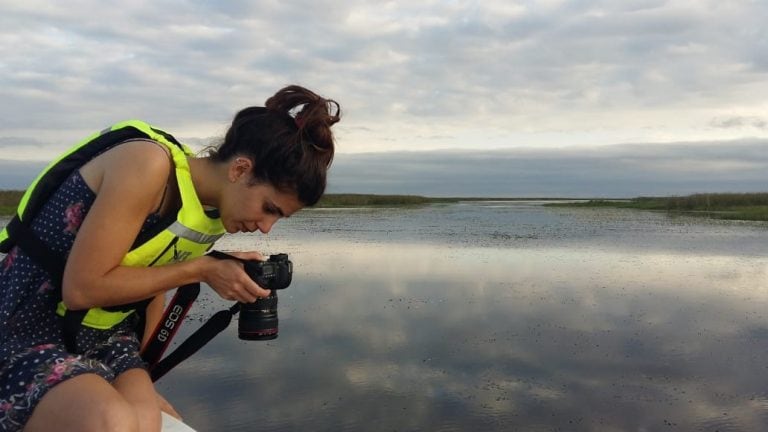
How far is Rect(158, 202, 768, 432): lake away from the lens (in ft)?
17.0

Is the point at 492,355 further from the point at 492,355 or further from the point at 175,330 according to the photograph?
the point at 175,330

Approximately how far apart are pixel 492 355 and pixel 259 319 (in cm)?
462

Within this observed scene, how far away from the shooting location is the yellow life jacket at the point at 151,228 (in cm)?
221

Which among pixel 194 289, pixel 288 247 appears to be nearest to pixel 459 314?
pixel 194 289

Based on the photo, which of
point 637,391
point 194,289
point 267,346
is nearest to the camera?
point 194,289

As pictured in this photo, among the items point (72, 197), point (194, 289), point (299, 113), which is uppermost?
point (299, 113)

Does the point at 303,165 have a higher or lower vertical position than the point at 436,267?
higher

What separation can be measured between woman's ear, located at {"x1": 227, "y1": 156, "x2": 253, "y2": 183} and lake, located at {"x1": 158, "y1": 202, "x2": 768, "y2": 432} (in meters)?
3.07

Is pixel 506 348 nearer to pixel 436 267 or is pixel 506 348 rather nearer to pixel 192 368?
pixel 192 368

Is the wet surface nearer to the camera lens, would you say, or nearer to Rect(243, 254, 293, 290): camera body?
the camera lens

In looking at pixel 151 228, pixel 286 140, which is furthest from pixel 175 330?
pixel 286 140

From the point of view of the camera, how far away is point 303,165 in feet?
7.61

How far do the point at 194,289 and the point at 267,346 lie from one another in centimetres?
432

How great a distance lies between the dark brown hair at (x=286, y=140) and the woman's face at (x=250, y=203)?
0.03 meters
